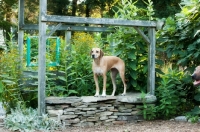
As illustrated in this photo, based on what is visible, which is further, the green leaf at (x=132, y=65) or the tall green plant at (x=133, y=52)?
the tall green plant at (x=133, y=52)

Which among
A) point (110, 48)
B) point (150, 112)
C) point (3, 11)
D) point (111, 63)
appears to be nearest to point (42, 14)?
point (111, 63)

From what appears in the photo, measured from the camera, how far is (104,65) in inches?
266

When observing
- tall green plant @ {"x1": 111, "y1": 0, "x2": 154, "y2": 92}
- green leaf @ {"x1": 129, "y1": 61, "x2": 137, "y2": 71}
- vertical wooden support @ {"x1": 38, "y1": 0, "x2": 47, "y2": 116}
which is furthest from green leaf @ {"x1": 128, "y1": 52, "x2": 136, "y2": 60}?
vertical wooden support @ {"x1": 38, "y1": 0, "x2": 47, "y2": 116}

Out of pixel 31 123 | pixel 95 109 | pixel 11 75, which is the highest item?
pixel 11 75

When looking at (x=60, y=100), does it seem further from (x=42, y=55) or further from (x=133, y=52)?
(x=133, y=52)

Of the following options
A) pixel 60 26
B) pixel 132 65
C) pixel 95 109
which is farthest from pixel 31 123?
pixel 132 65

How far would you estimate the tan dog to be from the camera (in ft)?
22.0

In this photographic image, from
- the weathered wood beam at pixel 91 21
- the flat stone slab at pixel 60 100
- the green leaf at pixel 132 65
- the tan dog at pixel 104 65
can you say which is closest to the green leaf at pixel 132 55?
the green leaf at pixel 132 65

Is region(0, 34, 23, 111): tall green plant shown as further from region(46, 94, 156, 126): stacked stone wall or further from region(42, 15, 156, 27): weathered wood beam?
region(42, 15, 156, 27): weathered wood beam

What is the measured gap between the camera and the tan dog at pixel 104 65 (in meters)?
6.70

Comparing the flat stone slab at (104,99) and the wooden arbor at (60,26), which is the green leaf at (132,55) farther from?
the flat stone slab at (104,99)

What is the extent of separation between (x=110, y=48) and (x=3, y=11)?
13573 millimetres

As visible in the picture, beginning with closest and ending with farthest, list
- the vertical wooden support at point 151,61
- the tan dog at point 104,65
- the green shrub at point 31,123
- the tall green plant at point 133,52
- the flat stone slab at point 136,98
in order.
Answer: the green shrub at point 31,123, the tan dog at point 104,65, the flat stone slab at point 136,98, the vertical wooden support at point 151,61, the tall green plant at point 133,52

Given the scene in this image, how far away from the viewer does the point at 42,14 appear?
6.24 metres
